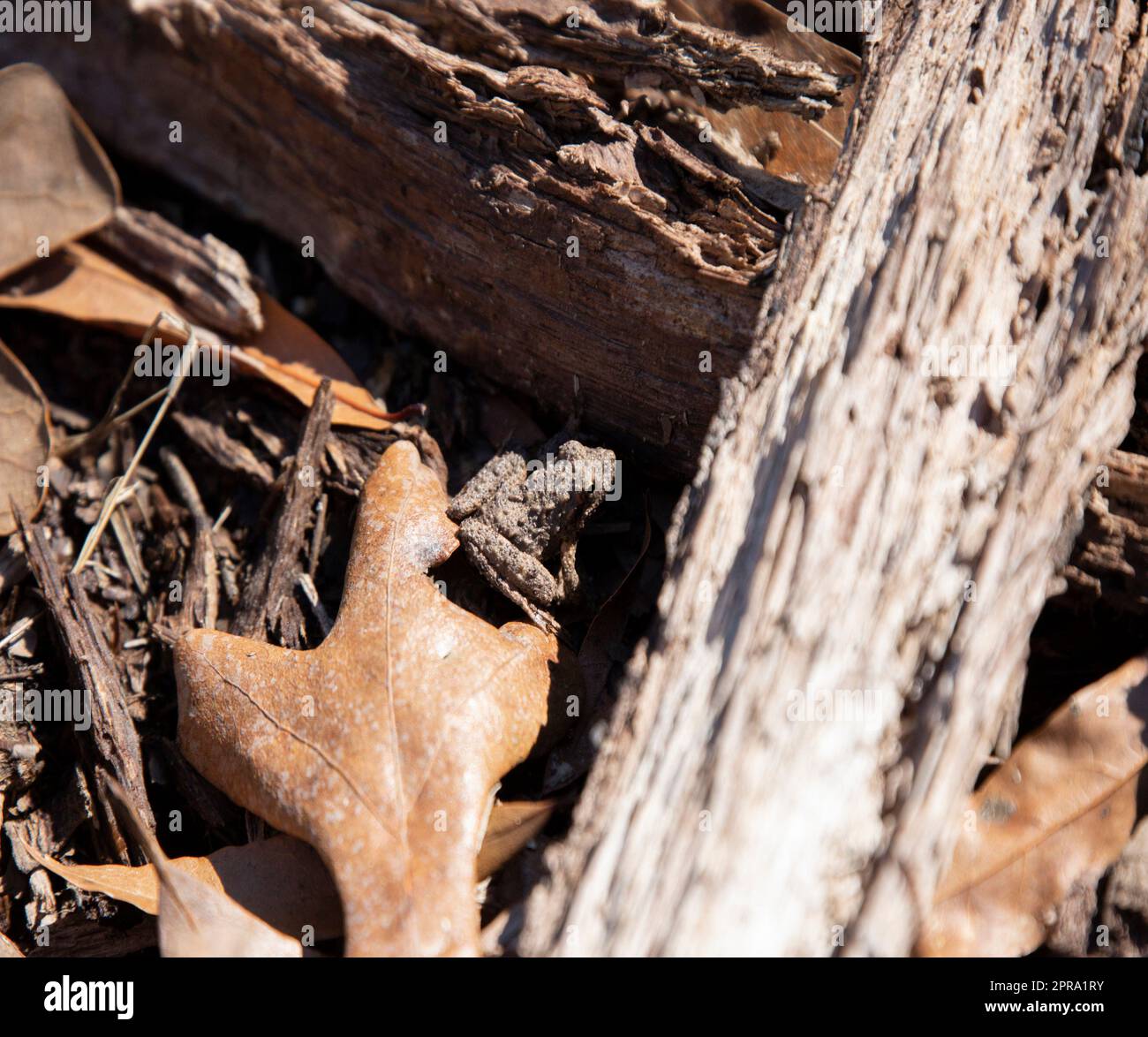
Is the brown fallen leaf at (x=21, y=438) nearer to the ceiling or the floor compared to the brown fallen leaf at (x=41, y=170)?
nearer to the floor

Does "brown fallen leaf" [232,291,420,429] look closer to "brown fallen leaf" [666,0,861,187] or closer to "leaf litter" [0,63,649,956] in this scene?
"leaf litter" [0,63,649,956]

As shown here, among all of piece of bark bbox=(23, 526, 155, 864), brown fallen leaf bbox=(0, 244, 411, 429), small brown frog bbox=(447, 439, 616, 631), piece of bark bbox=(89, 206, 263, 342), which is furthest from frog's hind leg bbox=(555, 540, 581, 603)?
piece of bark bbox=(89, 206, 263, 342)

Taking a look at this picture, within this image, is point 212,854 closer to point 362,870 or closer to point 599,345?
point 362,870

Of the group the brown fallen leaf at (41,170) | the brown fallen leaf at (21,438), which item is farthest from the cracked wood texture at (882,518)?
the brown fallen leaf at (41,170)

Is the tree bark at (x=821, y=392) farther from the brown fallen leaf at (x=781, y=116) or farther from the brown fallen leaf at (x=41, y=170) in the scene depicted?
the brown fallen leaf at (x=41, y=170)

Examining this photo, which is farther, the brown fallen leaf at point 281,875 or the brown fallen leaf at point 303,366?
the brown fallen leaf at point 303,366

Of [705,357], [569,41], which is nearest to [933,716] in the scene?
[705,357]

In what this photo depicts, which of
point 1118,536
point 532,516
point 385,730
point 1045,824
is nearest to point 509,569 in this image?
point 532,516
